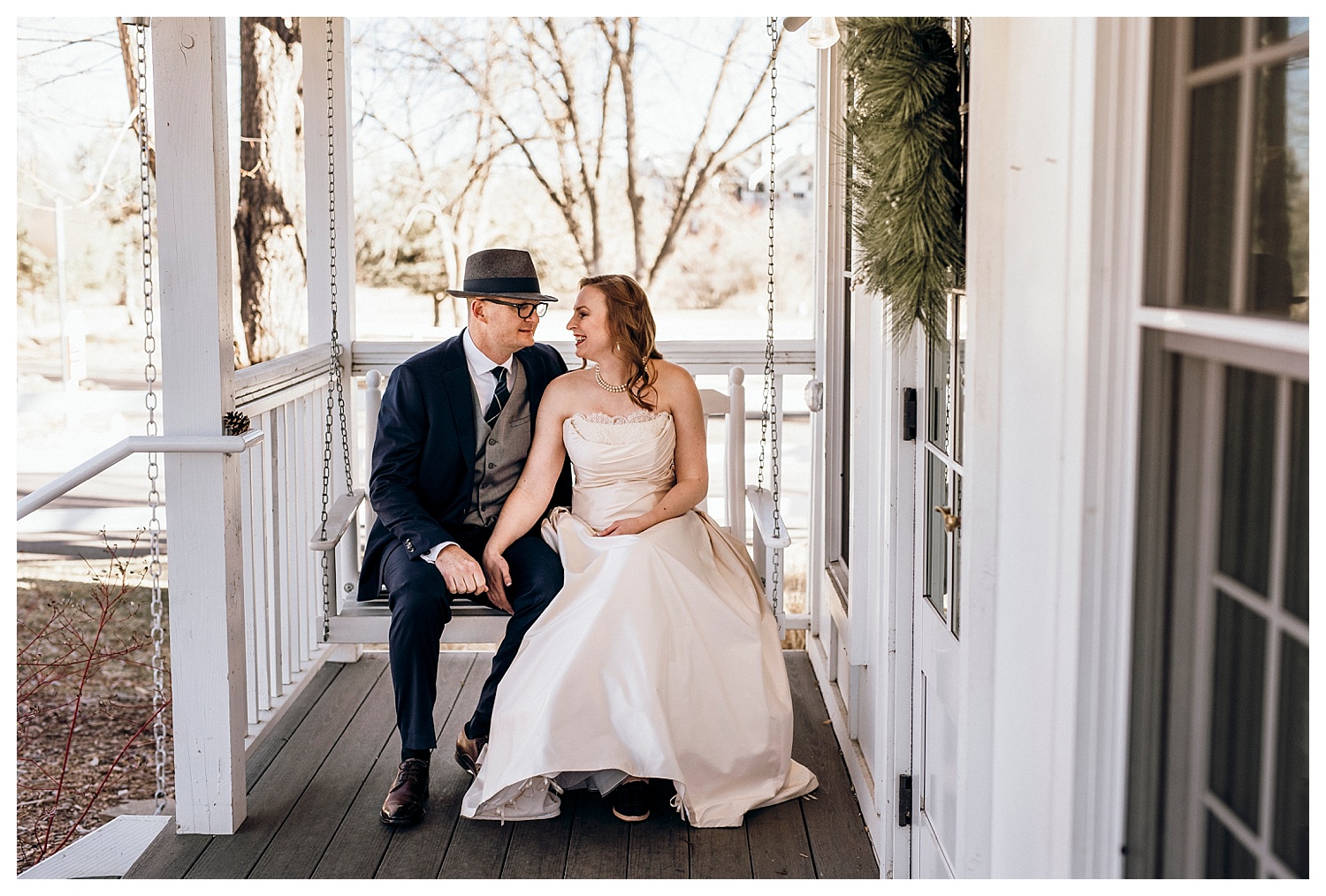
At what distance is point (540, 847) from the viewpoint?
9.45 ft

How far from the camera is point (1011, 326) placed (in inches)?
70.2

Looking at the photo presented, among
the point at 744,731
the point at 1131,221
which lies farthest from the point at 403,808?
the point at 1131,221

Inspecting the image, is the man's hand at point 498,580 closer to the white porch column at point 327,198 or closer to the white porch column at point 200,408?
the white porch column at point 200,408

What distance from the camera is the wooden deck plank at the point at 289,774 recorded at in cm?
282

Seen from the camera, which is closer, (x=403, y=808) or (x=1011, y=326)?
(x=1011, y=326)

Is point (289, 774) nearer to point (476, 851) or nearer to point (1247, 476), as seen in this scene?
point (476, 851)

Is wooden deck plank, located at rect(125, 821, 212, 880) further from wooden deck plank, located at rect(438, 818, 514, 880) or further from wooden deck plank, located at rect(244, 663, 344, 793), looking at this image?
wooden deck plank, located at rect(438, 818, 514, 880)

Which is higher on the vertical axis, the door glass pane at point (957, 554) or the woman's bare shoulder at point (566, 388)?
the woman's bare shoulder at point (566, 388)

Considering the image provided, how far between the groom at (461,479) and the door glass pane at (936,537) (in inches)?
39.7

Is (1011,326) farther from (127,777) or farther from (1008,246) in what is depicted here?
(127,777)

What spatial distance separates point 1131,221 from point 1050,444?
0.31 m

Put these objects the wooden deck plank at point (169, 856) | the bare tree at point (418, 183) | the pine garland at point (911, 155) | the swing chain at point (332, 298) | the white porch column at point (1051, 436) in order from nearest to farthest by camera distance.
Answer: the white porch column at point (1051, 436) → the pine garland at point (911, 155) → the wooden deck plank at point (169, 856) → the swing chain at point (332, 298) → the bare tree at point (418, 183)

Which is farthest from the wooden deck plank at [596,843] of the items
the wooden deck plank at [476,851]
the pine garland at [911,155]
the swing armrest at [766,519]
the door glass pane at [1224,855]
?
the door glass pane at [1224,855]

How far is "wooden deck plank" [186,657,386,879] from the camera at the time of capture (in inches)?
111
